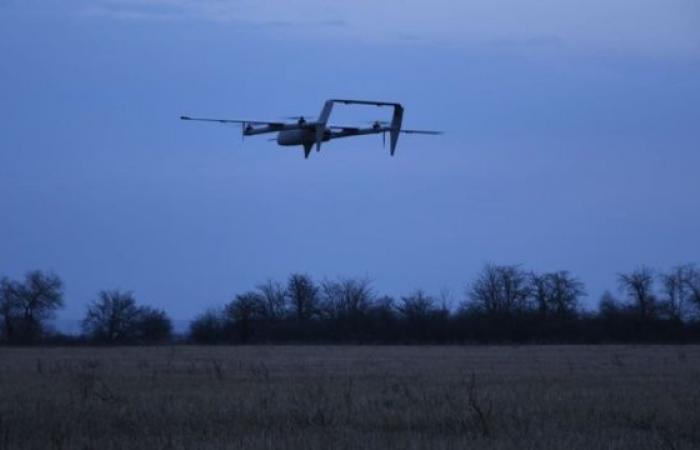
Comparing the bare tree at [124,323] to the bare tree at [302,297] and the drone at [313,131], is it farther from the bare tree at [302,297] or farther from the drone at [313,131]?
the drone at [313,131]

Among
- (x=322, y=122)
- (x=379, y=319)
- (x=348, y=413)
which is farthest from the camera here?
(x=379, y=319)

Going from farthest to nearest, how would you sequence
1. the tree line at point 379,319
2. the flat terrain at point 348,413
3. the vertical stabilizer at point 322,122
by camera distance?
the tree line at point 379,319, the vertical stabilizer at point 322,122, the flat terrain at point 348,413

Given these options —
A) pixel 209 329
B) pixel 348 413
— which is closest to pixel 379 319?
pixel 209 329

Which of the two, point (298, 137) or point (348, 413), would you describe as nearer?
point (348, 413)

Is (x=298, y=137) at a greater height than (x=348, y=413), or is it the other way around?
(x=298, y=137)

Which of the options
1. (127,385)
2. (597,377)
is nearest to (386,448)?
(127,385)

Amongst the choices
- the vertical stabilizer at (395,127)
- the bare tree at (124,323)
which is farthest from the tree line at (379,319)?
the vertical stabilizer at (395,127)

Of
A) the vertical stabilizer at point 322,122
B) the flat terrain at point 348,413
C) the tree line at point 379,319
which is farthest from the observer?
the tree line at point 379,319

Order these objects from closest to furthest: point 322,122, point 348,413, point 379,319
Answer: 1. point 348,413
2. point 322,122
3. point 379,319

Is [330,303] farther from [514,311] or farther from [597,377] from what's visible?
[597,377]

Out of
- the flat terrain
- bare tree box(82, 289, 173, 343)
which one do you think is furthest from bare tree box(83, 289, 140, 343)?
the flat terrain

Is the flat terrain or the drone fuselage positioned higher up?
the drone fuselage

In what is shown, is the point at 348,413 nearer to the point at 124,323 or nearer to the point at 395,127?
the point at 395,127

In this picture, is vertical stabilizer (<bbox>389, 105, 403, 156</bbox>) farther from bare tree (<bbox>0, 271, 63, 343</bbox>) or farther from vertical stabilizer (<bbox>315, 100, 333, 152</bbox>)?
bare tree (<bbox>0, 271, 63, 343</bbox>)
